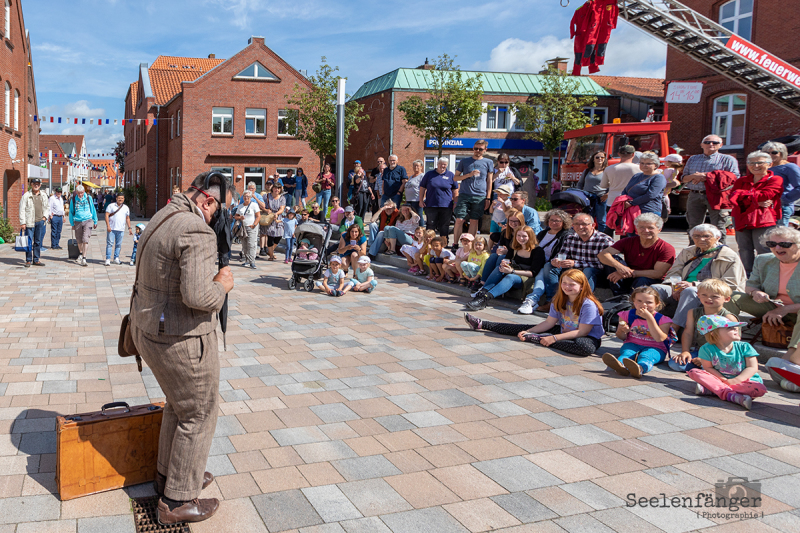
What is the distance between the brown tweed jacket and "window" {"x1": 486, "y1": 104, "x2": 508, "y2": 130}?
130 feet

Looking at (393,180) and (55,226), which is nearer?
(393,180)

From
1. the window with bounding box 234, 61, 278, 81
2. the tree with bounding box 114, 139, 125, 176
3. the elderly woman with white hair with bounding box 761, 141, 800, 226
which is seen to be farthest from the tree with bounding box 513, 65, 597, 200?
the tree with bounding box 114, 139, 125, 176

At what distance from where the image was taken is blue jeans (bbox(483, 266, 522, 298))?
9.77 meters

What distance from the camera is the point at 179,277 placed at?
317 cm

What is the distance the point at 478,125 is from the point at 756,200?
112 ft

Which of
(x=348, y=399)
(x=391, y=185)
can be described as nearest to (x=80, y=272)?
(x=391, y=185)

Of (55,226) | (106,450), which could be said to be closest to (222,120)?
(55,226)

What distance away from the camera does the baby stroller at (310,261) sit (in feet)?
38.7

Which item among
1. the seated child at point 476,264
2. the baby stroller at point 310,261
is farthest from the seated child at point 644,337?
the baby stroller at point 310,261

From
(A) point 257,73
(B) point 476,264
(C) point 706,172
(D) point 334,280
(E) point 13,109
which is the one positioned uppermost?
(A) point 257,73

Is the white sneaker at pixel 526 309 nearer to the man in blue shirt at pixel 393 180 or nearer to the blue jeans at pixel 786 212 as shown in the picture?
the blue jeans at pixel 786 212

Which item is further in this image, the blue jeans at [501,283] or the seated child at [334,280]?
the seated child at [334,280]

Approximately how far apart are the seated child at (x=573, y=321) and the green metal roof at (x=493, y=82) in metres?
33.7

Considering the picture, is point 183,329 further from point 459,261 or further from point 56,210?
point 56,210
